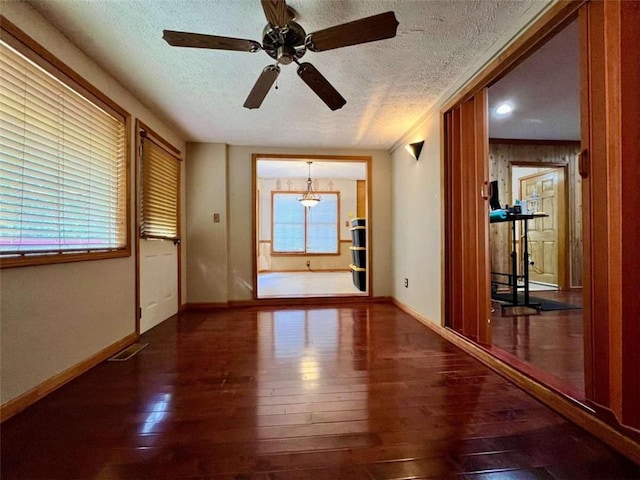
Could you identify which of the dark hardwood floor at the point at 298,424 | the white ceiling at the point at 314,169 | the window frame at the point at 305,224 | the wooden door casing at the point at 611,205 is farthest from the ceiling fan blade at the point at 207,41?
the window frame at the point at 305,224

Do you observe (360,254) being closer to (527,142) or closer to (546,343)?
(546,343)

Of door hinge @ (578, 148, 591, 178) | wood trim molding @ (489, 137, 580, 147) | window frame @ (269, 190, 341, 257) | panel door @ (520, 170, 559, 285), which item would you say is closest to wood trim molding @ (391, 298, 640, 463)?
door hinge @ (578, 148, 591, 178)

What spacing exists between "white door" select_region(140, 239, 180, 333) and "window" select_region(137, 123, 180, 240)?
141 millimetres

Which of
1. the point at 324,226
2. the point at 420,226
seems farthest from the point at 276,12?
the point at 324,226

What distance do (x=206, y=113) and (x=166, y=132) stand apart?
679mm

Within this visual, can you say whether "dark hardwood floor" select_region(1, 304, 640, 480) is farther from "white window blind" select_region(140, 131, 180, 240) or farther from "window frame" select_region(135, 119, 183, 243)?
"white window blind" select_region(140, 131, 180, 240)

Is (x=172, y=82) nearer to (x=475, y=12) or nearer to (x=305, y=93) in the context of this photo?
(x=305, y=93)

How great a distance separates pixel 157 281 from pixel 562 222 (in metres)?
6.08

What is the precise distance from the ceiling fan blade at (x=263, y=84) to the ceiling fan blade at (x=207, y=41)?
0.69 feet

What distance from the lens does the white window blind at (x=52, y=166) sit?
157 cm

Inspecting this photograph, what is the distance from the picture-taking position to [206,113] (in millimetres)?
3100

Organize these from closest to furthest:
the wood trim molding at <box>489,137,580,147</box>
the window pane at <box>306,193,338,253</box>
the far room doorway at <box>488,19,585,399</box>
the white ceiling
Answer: the far room doorway at <box>488,19,585,399</box>
the wood trim molding at <box>489,137,580,147</box>
the white ceiling
the window pane at <box>306,193,338,253</box>

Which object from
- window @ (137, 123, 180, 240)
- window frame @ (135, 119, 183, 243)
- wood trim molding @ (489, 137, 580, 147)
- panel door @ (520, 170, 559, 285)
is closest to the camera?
window frame @ (135, 119, 183, 243)

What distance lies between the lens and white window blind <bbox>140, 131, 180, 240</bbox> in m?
2.94
